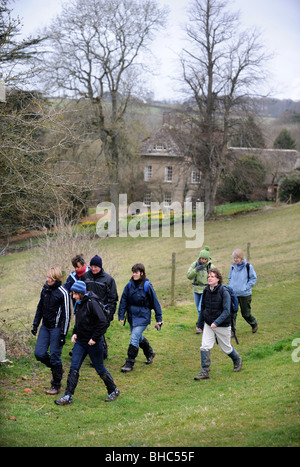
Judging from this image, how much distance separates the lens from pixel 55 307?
714cm

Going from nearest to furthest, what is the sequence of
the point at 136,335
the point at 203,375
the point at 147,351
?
the point at 203,375
the point at 136,335
the point at 147,351

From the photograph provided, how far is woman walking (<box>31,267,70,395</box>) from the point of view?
7141 millimetres

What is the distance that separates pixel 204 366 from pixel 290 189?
35.0 metres

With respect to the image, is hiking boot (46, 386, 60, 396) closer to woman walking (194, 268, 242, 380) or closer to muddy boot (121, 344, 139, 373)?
muddy boot (121, 344, 139, 373)

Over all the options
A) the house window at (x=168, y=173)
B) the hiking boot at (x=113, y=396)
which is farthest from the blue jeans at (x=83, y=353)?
the house window at (x=168, y=173)

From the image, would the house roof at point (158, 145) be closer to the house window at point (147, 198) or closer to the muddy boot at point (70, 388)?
the house window at point (147, 198)

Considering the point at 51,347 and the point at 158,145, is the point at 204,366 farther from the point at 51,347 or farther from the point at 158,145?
the point at 158,145

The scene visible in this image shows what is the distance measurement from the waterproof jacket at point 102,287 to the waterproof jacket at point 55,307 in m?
0.68

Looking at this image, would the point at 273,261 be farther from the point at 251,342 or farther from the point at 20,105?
the point at 20,105

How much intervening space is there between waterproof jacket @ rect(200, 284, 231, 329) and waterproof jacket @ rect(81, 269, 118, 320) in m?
1.51

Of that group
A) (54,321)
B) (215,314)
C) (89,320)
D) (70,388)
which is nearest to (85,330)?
(89,320)

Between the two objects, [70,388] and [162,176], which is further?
[162,176]

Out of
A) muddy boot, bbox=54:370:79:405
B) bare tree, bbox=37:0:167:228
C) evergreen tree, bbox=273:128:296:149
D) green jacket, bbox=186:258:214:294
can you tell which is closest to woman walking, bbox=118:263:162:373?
muddy boot, bbox=54:370:79:405

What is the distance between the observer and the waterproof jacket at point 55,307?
7.14 metres
